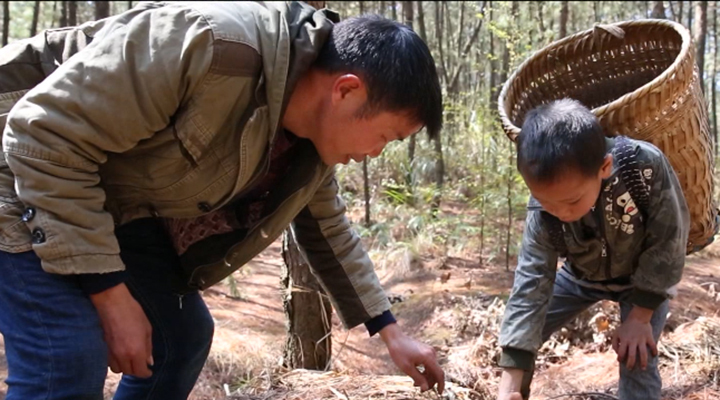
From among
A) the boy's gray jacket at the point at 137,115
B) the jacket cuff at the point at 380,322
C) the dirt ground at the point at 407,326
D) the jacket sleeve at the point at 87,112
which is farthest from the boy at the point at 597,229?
the jacket sleeve at the point at 87,112

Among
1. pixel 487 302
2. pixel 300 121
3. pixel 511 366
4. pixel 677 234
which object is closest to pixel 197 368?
pixel 300 121

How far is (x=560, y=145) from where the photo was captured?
1895mm

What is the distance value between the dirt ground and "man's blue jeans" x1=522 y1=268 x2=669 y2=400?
45 centimetres

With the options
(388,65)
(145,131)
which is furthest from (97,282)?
(388,65)

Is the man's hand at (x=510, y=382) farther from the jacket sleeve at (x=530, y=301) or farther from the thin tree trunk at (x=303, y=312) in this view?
the thin tree trunk at (x=303, y=312)

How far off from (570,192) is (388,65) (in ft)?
2.73

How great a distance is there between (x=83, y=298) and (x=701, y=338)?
3010 millimetres

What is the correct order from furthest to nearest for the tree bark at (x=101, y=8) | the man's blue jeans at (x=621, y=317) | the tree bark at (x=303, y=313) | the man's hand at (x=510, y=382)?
the tree bark at (x=101, y=8)
the tree bark at (x=303, y=313)
the man's blue jeans at (x=621, y=317)
the man's hand at (x=510, y=382)

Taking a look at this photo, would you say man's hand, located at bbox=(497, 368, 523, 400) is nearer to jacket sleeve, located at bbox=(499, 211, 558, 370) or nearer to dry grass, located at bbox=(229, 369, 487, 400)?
jacket sleeve, located at bbox=(499, 211, 558, 370)

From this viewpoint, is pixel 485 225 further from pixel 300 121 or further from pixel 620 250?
pixel 300 121

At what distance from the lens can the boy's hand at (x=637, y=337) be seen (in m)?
2.14

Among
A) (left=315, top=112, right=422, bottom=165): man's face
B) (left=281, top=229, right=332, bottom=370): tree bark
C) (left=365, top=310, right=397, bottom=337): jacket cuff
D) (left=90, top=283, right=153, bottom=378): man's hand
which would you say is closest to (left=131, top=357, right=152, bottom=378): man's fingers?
(left=90, top=283, right=153, bottom=378): man's hand

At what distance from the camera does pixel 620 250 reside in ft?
7.07

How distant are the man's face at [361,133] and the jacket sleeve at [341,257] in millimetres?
405
